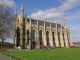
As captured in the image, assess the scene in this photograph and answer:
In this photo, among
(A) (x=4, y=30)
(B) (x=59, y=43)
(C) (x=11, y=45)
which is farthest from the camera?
(B) (x=59, y=43)

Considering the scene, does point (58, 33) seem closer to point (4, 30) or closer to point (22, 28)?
point (22, 28)

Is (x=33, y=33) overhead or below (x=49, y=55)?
overhead

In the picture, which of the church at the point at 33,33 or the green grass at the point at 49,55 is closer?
the green grass at the point at 49,55

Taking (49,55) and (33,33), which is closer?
(49,55)

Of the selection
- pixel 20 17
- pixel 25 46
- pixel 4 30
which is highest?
pixel 20 17

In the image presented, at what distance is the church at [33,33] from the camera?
9469 centimetres

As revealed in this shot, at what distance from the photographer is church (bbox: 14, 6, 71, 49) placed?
311ft

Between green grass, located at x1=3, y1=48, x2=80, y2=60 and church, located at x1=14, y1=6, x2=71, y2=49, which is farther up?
church, located at x1=14, y1=6, x2=71, y2=49

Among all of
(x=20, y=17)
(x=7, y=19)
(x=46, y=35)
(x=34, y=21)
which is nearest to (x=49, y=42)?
(x=46, y=35)

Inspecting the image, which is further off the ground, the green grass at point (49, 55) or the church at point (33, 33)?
the church at point (33, 33)

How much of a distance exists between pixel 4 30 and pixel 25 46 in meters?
25.5

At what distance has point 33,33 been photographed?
98000 mm

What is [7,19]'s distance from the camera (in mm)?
72875

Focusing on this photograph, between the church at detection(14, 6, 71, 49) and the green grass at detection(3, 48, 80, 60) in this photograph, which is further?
the church at detection(14, 6, 71, 49)
